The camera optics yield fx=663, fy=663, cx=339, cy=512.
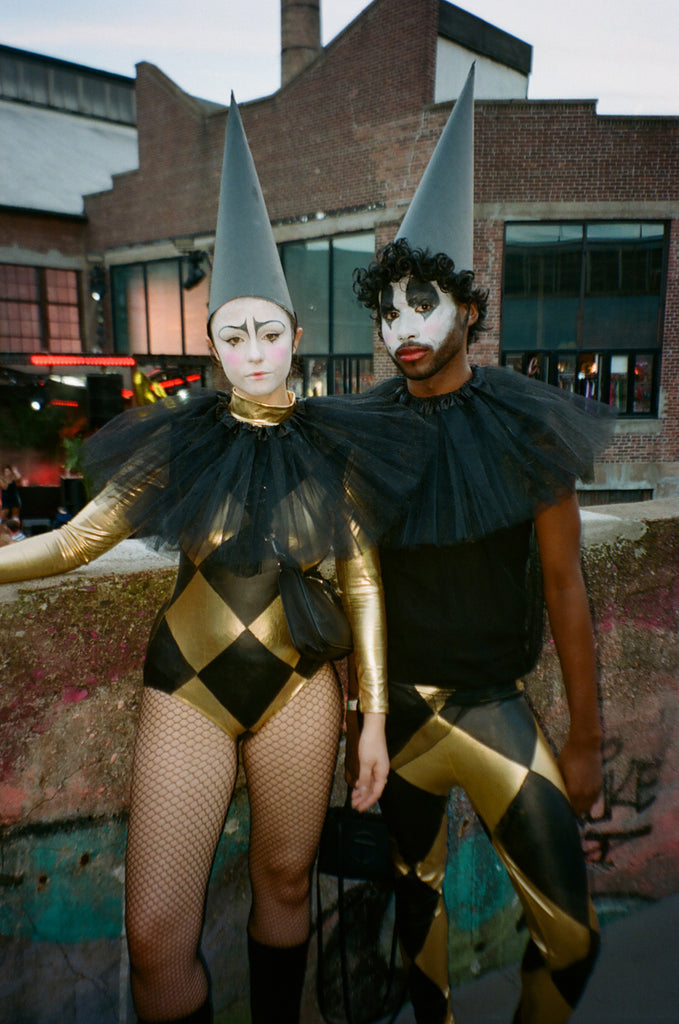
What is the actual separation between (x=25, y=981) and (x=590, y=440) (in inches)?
88.8

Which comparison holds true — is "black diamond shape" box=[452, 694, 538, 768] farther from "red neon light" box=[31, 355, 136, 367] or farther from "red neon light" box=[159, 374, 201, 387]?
"red neon light" box=[159, 374, 201, 387]

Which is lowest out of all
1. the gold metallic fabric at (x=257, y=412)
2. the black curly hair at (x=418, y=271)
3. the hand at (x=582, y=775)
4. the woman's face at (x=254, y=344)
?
the hand at (x=582, y=775)

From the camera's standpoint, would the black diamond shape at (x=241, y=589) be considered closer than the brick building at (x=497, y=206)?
Yes

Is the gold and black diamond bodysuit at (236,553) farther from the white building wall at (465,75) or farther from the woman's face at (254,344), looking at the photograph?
the white building wall at (465,75)

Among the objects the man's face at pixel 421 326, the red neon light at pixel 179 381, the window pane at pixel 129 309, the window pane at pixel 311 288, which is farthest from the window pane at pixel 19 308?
the man's face at pixel 421 326

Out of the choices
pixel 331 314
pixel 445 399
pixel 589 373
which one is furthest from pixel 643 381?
pixel 445 399

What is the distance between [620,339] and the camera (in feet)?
45.4

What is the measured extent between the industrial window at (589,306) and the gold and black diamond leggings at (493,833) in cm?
1296

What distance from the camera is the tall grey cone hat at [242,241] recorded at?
6.17ft

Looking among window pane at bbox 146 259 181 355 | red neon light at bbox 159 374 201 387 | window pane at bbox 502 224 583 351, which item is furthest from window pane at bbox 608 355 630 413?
window pane at bbox 146 259 181 355

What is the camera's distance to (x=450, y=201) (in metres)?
2.12

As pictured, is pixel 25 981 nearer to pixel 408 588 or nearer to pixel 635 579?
pixel 408 588

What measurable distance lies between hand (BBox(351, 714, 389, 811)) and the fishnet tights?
3.4 inches

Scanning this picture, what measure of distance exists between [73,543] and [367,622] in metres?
0.82
